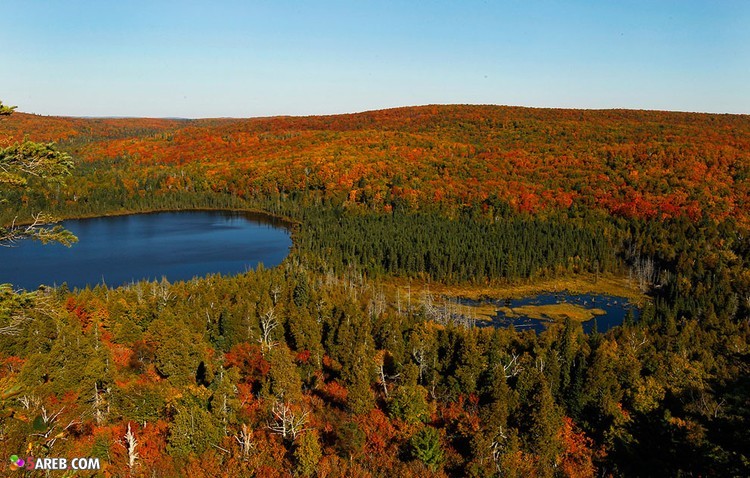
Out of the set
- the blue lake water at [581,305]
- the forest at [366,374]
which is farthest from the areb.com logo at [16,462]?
the blue lake water at [581,305]

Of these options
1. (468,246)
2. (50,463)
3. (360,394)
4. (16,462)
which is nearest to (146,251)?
(468,246)

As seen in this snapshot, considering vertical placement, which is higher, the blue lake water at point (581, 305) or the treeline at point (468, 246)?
the treeline at point (468, 246)

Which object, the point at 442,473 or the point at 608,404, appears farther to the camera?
the point at 608,404

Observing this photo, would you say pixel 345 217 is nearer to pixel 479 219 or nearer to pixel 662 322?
pixel 479 219

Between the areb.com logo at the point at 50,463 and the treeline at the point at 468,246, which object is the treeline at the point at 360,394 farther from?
the treeline at the point at 468,246

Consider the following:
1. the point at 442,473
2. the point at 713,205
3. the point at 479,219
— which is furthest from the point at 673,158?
the point at 442,473

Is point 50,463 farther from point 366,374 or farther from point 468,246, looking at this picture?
point 468,246

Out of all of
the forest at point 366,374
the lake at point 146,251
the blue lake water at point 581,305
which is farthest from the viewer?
the lake at point 146,251
